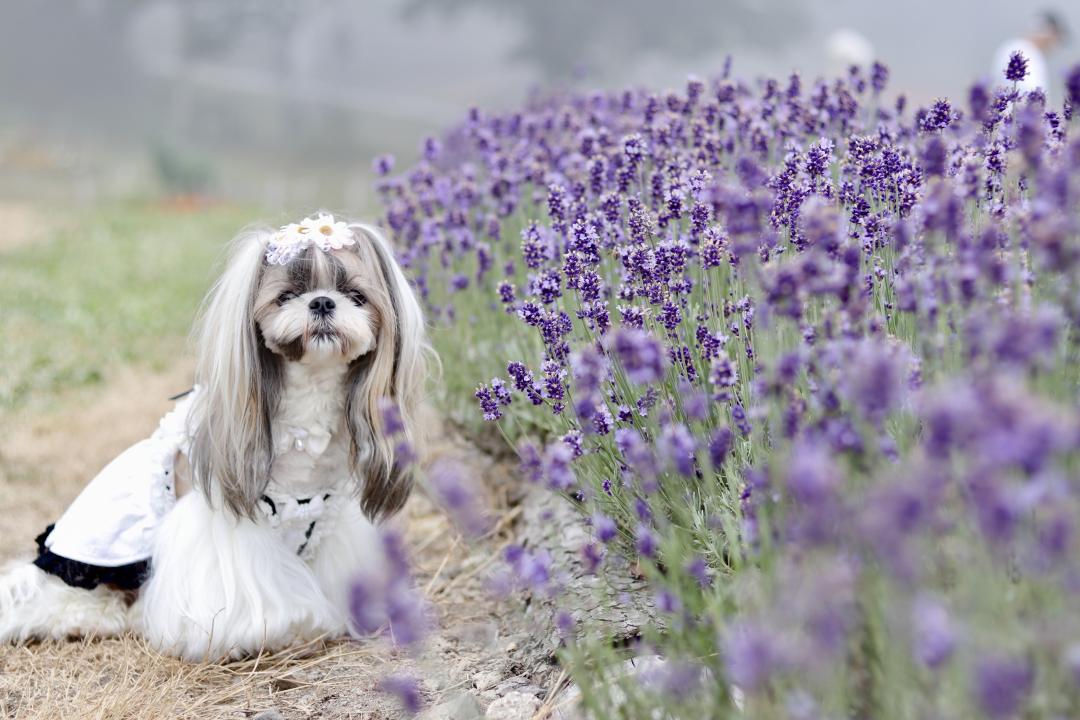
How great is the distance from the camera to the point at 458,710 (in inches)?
100.0

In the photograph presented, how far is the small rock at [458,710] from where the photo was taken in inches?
99.5

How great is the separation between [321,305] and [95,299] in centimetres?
499

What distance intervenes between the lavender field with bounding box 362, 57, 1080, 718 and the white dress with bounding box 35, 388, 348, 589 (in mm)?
823

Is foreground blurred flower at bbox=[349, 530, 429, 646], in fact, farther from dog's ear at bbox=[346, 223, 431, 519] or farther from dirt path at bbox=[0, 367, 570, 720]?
dog's ear at bbox=[346, 223, 431, 519]

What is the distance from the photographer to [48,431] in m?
4.87

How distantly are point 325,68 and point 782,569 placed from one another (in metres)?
15.4

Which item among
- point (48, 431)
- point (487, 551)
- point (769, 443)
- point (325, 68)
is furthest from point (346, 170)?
point (769, 443)

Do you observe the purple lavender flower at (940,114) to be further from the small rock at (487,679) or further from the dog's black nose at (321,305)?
the small rock at (487,679)

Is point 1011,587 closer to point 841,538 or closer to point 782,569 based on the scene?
point 841,538

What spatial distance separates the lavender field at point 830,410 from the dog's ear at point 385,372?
38 cm

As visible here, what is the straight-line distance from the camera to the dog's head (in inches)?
109

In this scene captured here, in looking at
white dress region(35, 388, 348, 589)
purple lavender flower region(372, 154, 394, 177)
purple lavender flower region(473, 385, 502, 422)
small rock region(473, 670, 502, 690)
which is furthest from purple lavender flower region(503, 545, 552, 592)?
purple lavender flower region(372, 154, 394, 177)

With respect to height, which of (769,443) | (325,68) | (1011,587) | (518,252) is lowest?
(1011,587)

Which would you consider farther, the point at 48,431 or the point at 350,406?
the point at 48,431
